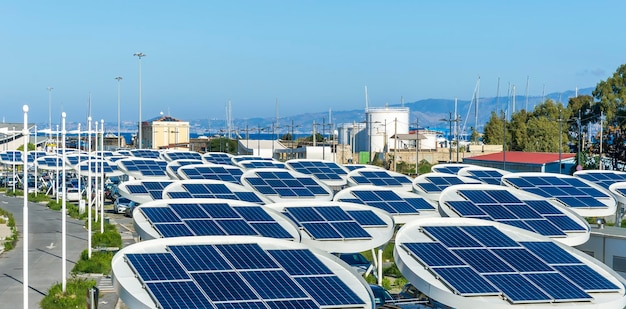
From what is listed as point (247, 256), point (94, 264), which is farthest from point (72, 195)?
point (247, 256)

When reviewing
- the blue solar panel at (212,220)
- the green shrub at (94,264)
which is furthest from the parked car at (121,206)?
the blue solar panel at (212,220)

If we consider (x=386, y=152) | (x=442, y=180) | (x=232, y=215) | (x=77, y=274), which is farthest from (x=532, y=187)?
(x=386, y=152)

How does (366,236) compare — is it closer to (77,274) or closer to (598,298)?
(598,298)

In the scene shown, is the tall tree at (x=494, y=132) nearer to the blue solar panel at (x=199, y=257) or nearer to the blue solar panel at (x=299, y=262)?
the blue solar panel at (x=299, y=262)

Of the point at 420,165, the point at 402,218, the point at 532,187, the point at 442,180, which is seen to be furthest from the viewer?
the point at 420,165

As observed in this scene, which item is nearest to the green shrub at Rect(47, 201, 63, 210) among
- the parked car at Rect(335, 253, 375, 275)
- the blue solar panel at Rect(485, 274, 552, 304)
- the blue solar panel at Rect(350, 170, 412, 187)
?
the blue solar panel at Rect(350, 170, 412, 187)

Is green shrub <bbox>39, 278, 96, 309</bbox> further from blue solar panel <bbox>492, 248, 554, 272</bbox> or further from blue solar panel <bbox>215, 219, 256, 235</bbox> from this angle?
blue solar panel <bbox>492, 248, 554, 272</bbox>
